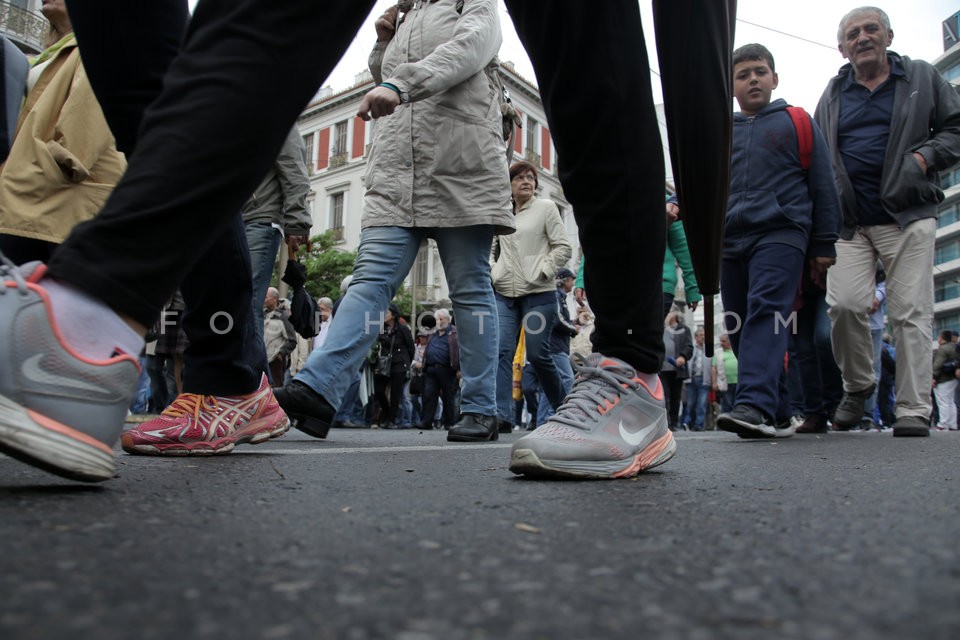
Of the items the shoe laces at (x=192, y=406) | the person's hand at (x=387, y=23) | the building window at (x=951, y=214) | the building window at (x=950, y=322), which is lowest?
the shoe laces at (x=192, y=406)

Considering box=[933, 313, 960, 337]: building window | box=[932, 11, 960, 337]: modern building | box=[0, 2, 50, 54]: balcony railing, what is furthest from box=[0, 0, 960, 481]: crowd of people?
box=[933, 313, 960, 337]: building window

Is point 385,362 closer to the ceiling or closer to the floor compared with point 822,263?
closer to the floor

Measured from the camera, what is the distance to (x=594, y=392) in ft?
5.48

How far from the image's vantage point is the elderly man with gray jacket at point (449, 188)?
3.41 m

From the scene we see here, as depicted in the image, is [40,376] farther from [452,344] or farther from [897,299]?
[452,344]

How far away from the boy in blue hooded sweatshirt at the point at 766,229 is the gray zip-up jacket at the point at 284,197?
2.13 metres

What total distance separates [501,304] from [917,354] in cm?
240

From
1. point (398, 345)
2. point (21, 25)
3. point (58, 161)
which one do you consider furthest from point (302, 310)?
point (21, 25)

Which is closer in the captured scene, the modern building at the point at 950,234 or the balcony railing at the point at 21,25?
the balcony railing at the point at 21,25

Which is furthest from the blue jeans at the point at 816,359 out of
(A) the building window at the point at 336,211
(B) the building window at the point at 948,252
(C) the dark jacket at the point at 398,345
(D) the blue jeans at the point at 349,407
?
(B) the building window at the point at 948,252

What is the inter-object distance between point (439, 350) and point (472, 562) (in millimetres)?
9498

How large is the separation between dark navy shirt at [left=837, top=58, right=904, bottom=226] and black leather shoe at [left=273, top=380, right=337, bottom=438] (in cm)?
316

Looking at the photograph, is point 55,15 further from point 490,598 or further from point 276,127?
point 490,598

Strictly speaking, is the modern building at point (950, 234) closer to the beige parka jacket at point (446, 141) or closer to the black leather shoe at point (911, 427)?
the black leather shoe at point (911, 427)
